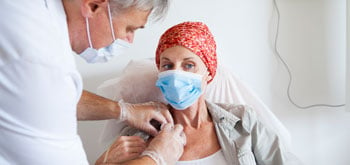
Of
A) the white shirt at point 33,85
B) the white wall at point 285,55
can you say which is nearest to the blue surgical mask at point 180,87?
the white wall at point 285,55

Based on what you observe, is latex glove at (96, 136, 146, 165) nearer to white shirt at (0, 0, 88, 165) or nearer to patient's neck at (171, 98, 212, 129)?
patient's neck at (171, 98, 212, 129)

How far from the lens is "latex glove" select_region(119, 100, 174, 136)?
4.99 ft

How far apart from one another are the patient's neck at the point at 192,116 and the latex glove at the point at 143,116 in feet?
0.19

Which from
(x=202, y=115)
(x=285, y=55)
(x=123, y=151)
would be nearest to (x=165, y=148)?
(x=123, y=151)

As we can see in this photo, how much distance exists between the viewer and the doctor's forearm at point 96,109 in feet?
4.97

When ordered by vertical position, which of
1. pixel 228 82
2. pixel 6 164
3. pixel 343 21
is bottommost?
pixel 228 82

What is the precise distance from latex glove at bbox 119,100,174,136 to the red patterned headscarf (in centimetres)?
23

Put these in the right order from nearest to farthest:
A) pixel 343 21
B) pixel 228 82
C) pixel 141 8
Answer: pixel 141 8 → pixel 228 82 → pixel 343 21

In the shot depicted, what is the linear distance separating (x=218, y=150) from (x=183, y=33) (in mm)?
503

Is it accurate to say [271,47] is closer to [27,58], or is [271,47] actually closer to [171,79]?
[171,79]

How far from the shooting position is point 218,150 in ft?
5.05

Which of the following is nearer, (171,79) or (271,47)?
(171,79)

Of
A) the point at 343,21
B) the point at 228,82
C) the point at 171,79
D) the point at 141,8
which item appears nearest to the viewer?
the point at 141,8

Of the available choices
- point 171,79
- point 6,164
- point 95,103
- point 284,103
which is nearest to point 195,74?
point 171,79
